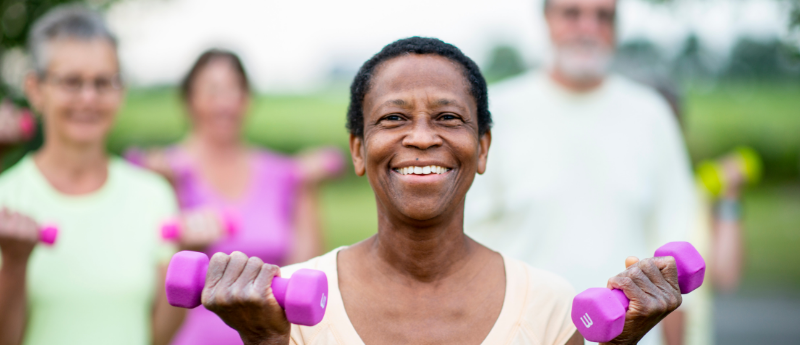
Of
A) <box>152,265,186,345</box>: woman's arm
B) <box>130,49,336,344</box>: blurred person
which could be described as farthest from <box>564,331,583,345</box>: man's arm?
<box>130,49,336,344</box>: blurred person

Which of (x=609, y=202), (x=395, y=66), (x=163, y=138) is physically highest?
(x=395, y=66)

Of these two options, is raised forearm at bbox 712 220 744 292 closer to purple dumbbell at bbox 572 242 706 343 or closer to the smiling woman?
the smiling woman

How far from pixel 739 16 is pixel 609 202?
1966 mm

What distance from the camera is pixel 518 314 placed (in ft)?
6.66

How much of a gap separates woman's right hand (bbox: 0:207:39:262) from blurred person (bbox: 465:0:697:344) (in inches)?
78.7

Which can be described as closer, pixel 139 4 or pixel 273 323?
pixel 273 323

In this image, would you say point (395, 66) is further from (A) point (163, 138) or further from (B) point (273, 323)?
(A) point (163, 138)

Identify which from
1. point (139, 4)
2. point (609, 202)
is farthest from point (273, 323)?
point (139, 4)

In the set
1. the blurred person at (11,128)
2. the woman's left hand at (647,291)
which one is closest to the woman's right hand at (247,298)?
the woman's left hand at (647,291)

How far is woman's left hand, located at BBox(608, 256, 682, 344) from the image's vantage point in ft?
6.02

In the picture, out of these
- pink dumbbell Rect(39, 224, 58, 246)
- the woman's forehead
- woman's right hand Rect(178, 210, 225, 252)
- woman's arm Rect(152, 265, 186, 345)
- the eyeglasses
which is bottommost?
woman's arm Rect(152, 265, 186, 345)

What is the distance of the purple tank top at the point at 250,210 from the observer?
3865mm

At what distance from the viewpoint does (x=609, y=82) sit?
12.7ft

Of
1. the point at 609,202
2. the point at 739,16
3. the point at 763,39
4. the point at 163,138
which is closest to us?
the point at 609,202
